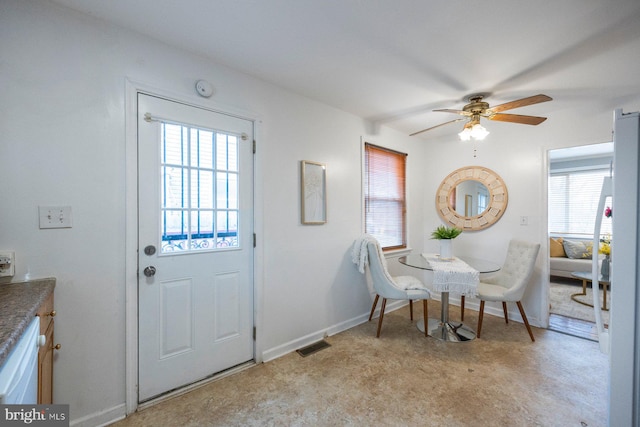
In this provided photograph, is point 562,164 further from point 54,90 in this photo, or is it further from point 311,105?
point 54,90

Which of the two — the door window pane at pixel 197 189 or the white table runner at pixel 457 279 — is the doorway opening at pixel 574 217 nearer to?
the white table runner at pixel 457 279

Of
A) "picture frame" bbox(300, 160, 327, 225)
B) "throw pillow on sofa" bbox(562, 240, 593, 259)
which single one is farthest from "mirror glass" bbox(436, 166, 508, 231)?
"throw pillow on sofa" bbox(562, 240, 593, 259)

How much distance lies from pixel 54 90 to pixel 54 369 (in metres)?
1.54

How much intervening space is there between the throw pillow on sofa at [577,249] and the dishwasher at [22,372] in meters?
6.88

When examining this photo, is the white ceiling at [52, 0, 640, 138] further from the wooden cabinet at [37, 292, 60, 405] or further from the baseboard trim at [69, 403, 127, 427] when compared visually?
the baseboard trim at [69, 403, 127, 427]

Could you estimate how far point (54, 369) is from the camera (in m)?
1.47

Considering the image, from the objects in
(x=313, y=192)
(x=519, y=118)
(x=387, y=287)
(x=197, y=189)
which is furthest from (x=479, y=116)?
(x=197, y=189)

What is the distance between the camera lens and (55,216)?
1482 millimetres

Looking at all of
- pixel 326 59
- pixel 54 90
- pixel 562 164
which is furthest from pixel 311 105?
pixel 562 164

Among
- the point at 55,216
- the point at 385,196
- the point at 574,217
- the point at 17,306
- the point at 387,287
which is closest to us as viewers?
the point at 17,306

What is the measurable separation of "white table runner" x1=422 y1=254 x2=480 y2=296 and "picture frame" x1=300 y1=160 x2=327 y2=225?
4.10 feet

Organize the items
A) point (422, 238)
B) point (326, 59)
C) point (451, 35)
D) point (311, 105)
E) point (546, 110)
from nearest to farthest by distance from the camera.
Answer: point (451, 35) → point (326, 59) → point (311, 105) → point (546, 110) → point (422, 238)

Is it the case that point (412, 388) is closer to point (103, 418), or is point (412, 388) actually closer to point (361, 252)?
point (361, 252)

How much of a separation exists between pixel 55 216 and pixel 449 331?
3.35m
